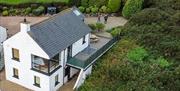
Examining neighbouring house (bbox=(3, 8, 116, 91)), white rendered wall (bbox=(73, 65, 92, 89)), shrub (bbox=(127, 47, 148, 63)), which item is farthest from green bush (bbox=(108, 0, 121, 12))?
white rendered wall (bbox=(73, 65, 92, 89))

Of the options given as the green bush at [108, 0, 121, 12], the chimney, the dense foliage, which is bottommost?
the dense foliage

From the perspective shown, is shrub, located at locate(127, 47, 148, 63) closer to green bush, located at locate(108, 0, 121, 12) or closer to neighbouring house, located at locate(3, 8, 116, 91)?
neighbouring house, located at locate(3, 8, 116, 91)

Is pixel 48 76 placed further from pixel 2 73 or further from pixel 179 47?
pixel 179 47

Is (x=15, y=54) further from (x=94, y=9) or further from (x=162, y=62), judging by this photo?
(x=94, y=9)

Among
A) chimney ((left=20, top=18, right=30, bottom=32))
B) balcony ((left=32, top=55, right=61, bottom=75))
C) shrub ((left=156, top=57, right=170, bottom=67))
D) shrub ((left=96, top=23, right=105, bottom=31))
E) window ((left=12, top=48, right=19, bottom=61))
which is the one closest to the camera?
chimney ((left=20, top=18, right=30, bottom=32))

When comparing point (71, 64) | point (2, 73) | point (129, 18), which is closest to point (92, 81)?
point (71, 64)

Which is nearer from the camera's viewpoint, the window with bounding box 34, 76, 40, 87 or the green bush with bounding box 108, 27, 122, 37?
the window with bounding box 34, 76, 40, 87

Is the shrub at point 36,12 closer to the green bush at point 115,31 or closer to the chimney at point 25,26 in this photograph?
the green bush at point 115,31
